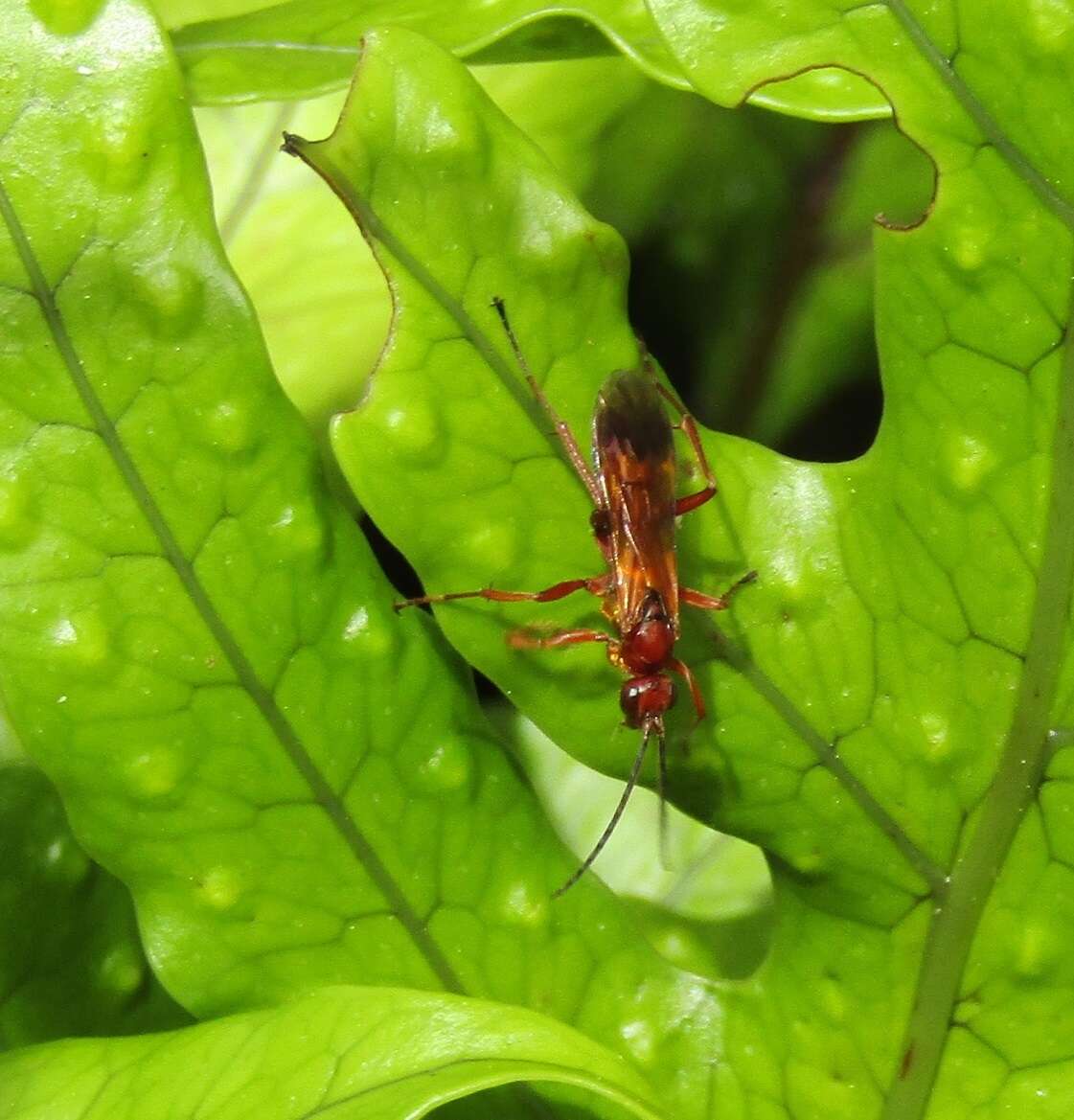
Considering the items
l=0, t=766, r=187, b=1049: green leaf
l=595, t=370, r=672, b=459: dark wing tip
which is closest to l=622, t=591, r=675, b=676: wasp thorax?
l=595, t=370, r=672, b=459: dark wing tip

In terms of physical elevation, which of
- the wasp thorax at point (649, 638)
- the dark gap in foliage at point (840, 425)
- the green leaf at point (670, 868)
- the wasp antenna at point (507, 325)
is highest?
the wasp antenna at point (507, 325)

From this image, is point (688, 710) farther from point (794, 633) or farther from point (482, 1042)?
point (482, 1042)

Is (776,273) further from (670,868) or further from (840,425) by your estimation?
(670,868)

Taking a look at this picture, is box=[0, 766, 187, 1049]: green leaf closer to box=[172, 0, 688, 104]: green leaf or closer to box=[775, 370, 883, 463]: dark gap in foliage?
box=[172, 0, 688, 104]: green leaf

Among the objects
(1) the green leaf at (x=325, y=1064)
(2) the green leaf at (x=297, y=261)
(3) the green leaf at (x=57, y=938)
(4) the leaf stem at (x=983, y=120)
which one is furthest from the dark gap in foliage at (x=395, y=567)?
(4) the leaf stem at (x=983, y=120)

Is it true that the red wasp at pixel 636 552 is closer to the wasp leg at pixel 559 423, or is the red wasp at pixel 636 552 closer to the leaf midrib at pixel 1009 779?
the wasp leg at pixel 559 423
